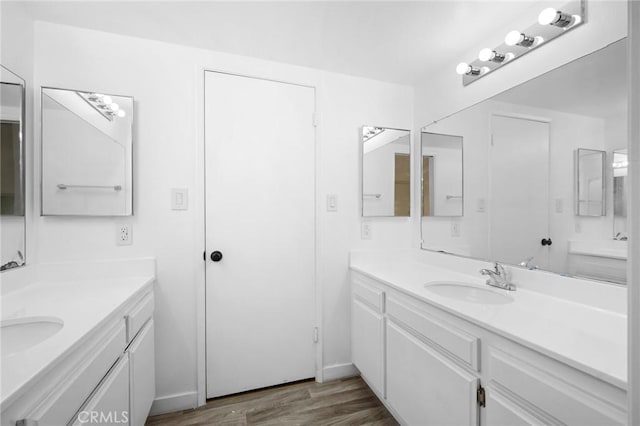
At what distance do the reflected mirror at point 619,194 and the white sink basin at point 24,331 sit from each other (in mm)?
2212

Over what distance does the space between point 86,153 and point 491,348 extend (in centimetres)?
221

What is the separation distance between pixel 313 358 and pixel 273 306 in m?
0.52

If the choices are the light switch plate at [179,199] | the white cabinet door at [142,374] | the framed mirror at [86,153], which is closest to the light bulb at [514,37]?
the light switch plate at [179,199]

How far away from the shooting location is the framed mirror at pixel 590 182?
113cm

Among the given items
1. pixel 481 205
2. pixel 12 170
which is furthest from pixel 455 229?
pixel 12 170

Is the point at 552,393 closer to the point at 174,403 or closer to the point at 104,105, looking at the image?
the point at 174,403

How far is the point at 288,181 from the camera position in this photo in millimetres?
1938

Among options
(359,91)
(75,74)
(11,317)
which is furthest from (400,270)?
(75,74)

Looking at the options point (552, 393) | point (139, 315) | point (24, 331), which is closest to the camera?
point (552, 393)

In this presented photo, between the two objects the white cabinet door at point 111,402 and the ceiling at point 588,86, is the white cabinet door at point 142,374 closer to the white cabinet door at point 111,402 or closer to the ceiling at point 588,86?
the white cabinet door at point 111,402

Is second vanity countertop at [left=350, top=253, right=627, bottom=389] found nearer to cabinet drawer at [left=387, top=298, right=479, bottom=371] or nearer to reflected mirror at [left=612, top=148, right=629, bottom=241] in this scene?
cabinet drawer at [left=387, top=298, right=479, bottom=371]

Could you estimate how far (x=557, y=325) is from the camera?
952 millimetres

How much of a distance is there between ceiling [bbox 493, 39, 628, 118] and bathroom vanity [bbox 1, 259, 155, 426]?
213 cm

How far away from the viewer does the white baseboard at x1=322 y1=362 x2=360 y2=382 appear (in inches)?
78.2
